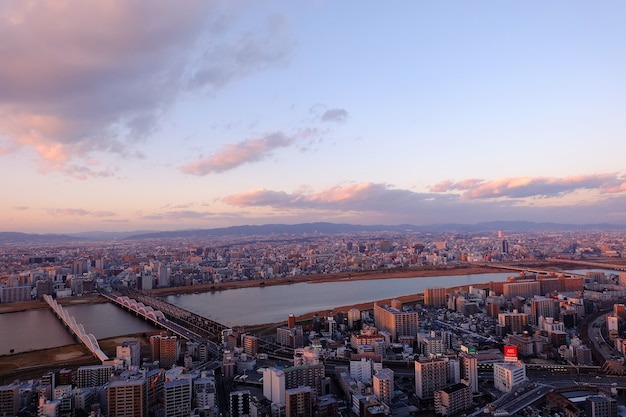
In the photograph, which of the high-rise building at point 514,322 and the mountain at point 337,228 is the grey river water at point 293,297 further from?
the mountain at point 337,228

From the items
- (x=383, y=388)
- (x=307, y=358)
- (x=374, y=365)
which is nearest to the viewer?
(x=383, y=388)

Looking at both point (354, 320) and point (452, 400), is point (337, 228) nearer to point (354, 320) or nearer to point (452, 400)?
point (354, 320)

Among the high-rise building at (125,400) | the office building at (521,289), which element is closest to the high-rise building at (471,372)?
the high-rise building at (125,400)

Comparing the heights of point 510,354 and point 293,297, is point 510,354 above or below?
above

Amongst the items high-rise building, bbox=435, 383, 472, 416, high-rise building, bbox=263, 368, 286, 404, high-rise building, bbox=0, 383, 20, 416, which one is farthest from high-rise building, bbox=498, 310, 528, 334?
high-rise building, bbox=0, 383, 20, 416

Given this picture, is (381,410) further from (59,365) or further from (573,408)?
(59,365)

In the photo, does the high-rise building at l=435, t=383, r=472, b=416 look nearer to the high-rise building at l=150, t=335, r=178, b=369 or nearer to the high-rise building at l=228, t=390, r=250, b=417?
the high-rise building at l=228, t=390, r=250, b=417

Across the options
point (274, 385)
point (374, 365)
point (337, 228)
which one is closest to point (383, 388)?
point (374, 365)
